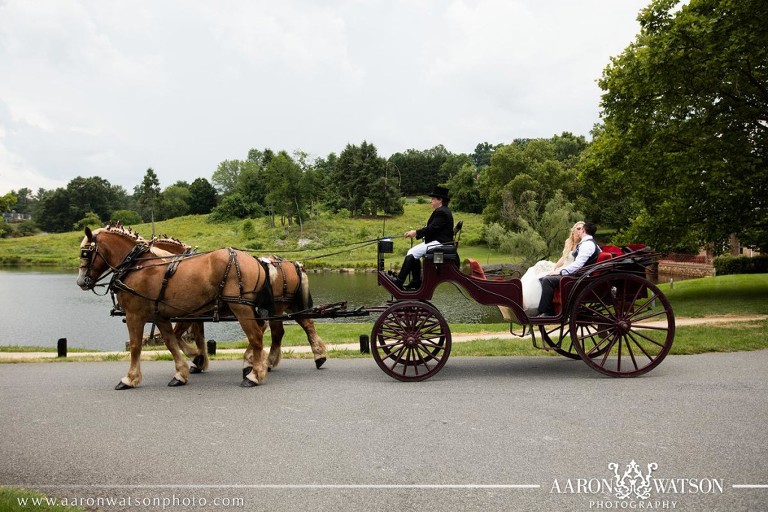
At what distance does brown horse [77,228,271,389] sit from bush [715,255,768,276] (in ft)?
129

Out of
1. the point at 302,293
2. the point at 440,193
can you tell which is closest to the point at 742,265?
the point at 440,193

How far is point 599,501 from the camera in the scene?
13.4 ft

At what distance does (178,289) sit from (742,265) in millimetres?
40826

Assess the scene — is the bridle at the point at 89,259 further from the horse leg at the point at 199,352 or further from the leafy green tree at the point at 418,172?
the leafy green tree at the point at 418,172

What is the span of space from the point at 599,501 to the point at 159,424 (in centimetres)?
453

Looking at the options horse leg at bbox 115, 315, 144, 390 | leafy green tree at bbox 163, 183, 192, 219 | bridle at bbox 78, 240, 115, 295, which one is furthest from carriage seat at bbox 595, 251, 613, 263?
leafy green tree at bbox 163, 183, 192, 219

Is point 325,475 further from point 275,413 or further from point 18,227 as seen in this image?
point 18,227

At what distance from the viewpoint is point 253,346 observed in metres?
7.84

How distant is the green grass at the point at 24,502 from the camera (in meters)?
3.87

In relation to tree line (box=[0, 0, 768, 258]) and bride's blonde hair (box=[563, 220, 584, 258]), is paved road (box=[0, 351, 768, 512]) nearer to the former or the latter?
bride's blonde hair (box=[563, 220, 584, 258])

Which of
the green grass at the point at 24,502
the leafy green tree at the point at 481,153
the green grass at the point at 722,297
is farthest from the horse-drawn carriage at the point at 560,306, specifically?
the leafy green tree at the point at 481,153

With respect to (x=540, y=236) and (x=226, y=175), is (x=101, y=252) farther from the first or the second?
(x=226, y=175)

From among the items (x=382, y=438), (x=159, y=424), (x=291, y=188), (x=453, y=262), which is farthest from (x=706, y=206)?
(x=291, y=188)

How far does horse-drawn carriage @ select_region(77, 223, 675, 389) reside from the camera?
25.2 ft
